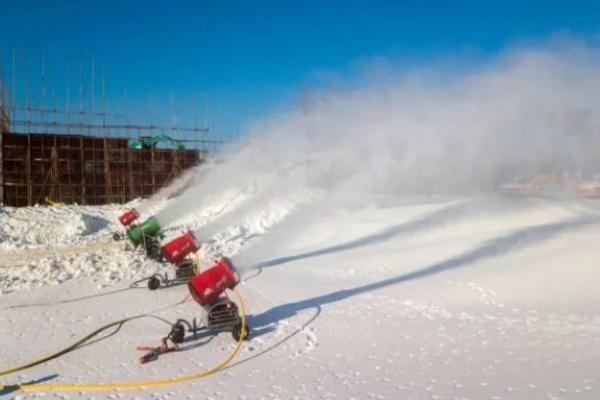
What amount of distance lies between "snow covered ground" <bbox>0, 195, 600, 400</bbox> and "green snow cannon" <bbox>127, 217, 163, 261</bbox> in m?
0.26

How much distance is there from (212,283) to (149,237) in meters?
5.19

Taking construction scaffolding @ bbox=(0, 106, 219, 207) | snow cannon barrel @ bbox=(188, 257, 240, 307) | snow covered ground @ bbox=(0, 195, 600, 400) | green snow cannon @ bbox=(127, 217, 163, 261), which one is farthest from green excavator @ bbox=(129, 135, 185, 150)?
snow cannon barrel @ bbox=(188, 257, 240, 307)

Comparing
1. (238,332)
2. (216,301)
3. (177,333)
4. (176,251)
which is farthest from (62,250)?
(238,332)

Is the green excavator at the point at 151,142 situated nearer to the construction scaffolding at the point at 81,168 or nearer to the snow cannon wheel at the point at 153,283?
the construction scaffolding at the point at 81,168

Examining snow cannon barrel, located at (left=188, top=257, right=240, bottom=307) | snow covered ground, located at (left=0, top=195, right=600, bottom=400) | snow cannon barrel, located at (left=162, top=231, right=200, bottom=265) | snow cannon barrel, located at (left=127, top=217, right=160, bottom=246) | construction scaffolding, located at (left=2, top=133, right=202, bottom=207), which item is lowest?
snow covered ground, located at (left=0, top=195, right=600, bottom=400)

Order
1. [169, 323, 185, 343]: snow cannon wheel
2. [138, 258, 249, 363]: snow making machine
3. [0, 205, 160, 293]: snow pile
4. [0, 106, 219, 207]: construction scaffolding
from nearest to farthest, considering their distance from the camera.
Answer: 1. [169, 323, 185, 343]: snow cannon wheel
2. [138, 258, 249, 363]: snow making machine
3. [0, 205, 160, 293]: snow pile
4. [0, 106, 219, 207]: construction scaffolding

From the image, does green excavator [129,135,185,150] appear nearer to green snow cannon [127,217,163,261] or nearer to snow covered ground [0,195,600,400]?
snow covered ground [0,195,600,400]

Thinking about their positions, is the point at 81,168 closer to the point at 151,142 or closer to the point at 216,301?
the point at 151,142

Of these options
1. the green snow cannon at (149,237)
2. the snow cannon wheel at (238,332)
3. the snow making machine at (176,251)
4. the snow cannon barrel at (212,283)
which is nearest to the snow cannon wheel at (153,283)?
the snow making machine at (176,251)

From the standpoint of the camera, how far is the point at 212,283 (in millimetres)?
6215

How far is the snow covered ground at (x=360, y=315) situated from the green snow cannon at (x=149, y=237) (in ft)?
0.86

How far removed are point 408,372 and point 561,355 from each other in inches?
67.2

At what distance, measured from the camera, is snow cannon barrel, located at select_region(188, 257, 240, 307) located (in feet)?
20.3

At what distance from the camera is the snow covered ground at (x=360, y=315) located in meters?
4.80
